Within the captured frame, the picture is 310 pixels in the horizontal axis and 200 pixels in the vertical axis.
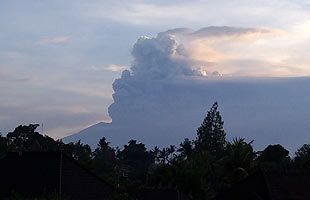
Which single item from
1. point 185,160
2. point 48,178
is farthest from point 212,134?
point 48,178

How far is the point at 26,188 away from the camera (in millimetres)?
45062

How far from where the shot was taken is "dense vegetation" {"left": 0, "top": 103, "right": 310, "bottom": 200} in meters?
65.9

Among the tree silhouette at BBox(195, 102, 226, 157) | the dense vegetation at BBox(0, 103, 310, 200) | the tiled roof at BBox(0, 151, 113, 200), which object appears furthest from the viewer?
the tree silhouette at BBox(195, 102, 226, 157)

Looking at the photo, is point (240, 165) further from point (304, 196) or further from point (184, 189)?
point (304, 196)

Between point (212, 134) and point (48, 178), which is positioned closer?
point (48, 178)

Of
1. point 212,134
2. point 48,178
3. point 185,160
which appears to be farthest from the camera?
point 212,134

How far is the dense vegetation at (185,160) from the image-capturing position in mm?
65875

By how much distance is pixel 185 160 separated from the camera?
285ft

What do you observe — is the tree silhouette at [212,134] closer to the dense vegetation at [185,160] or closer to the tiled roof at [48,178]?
the dense vegetation at [185,160]

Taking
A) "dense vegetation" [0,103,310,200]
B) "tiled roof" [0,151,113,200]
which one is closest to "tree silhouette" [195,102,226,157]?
"dense vegetation" [0,103,310,200]

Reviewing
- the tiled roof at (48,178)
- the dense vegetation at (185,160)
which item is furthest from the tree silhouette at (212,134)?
the tiled roof at (48,178)

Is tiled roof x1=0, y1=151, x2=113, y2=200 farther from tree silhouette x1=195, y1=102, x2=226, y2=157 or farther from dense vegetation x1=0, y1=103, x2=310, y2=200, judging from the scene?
tree silhouette x1=195, y1=102, x2=226, y2=157

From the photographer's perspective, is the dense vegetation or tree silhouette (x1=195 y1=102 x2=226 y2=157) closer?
the dense vegetation

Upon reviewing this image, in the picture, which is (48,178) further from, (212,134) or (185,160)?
(212,134)
